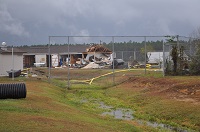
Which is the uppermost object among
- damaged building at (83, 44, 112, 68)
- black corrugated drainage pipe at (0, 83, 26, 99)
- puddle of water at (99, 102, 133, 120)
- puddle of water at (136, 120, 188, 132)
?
damaged building at (83, 44, 112, 68)

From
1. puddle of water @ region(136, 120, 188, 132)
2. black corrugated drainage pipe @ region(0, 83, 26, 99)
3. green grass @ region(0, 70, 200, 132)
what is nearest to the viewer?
green grass @ region(0, 70, 200, 132)

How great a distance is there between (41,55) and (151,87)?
1739 inches

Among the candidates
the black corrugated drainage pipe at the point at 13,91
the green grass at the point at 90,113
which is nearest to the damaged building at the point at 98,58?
the green grass at the point at 90,113

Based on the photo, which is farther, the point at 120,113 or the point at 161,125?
the point at 120,113

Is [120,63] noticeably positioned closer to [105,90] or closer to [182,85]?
[105,90]

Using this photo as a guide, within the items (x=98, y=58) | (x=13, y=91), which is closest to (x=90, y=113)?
(x=13, y=91)

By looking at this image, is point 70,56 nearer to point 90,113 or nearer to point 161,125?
point 90,113

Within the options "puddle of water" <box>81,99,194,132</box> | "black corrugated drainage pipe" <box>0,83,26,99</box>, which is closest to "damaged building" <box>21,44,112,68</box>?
"puddle of water" <box>81,99,194,132</box>

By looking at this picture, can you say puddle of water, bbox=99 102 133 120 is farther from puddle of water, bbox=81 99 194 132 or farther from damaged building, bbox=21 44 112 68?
damaged building, bbox=21 44 112 68

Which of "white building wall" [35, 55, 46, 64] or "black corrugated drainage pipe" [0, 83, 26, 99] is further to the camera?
"white building wall" [35, 55, 46, 64]

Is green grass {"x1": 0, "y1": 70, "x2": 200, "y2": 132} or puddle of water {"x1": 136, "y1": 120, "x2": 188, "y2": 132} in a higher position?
green grass {"x1": 0, "y1": 70, "x2": 200, "y2": 132}

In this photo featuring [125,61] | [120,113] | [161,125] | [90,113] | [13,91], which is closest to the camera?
[161,125]

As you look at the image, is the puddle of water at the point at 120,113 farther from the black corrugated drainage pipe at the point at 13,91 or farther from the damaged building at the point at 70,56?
the damaged building at the point at 70,56

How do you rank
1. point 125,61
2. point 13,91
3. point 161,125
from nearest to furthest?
point 161,125
point 13,91
point 125,61
